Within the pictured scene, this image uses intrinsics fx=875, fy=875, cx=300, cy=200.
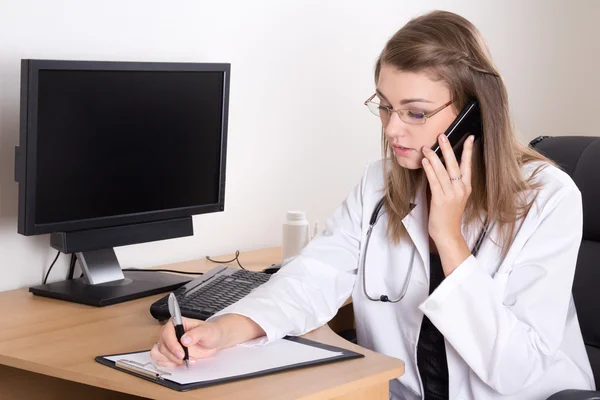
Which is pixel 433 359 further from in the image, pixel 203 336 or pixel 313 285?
pixel 203 336

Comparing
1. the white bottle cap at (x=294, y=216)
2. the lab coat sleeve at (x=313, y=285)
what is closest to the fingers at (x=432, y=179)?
the lab coat sleeve at (x=313, y=285)

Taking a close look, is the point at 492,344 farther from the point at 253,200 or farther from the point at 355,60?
the point at 355,60

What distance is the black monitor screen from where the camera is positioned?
1775 mm

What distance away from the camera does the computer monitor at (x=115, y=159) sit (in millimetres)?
1751

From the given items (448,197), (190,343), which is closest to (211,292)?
(190,343)

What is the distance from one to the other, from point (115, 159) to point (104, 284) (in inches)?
11.3

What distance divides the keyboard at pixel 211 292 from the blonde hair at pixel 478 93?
0.51m

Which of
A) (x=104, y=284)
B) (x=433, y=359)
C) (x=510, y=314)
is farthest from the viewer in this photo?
(x=104, y=284)

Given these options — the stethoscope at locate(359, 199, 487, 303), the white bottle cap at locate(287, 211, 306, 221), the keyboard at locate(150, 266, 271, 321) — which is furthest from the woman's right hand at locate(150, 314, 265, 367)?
the white bottle cap at locate(287, 211, 306, 221)

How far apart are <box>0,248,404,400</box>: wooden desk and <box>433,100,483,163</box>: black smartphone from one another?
43 cm

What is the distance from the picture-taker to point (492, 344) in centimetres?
152

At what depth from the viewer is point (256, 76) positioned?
2.47m

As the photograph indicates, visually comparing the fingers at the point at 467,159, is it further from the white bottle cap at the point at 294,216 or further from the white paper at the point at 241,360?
the white bottle cap at the point at 294,216

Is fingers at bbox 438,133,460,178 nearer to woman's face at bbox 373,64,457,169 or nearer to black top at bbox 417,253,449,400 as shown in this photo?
woman's face at bbox 373,64,457,169
